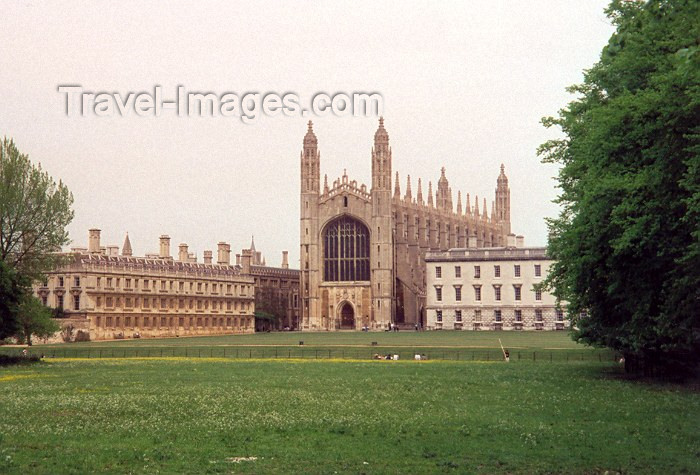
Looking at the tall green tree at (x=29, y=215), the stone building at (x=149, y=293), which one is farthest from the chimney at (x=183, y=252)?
the tall green tree at (x=29, y=215)

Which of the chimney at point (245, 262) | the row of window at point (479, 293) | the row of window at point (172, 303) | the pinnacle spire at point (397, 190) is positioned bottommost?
the row of window at point (172, 303)

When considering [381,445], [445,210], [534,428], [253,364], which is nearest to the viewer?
[381,445]

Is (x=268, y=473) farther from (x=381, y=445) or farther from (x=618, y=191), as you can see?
(x=618, y=191)

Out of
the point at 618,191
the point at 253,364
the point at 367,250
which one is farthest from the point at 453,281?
the point at 618,191

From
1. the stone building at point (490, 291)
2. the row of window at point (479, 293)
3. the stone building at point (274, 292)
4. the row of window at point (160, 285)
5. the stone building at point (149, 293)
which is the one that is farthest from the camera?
the stone building at point (274, 292)

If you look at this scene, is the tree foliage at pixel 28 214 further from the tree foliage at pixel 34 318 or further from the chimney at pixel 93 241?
the chimney at pixel 93 241

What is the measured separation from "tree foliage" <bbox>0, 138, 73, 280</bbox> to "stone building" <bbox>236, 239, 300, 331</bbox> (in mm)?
70904

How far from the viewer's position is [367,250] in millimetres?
Answer: 130625

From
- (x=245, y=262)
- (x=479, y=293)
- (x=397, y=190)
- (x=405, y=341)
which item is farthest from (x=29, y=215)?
(x=397, y=190)

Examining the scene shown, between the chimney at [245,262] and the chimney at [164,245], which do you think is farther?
the chimney at [245,262]

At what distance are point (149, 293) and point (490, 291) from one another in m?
39.6

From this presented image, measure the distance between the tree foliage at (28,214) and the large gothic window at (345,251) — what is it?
238 feet

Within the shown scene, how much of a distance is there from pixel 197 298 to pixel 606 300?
3477 inches

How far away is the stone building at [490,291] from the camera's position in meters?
112
